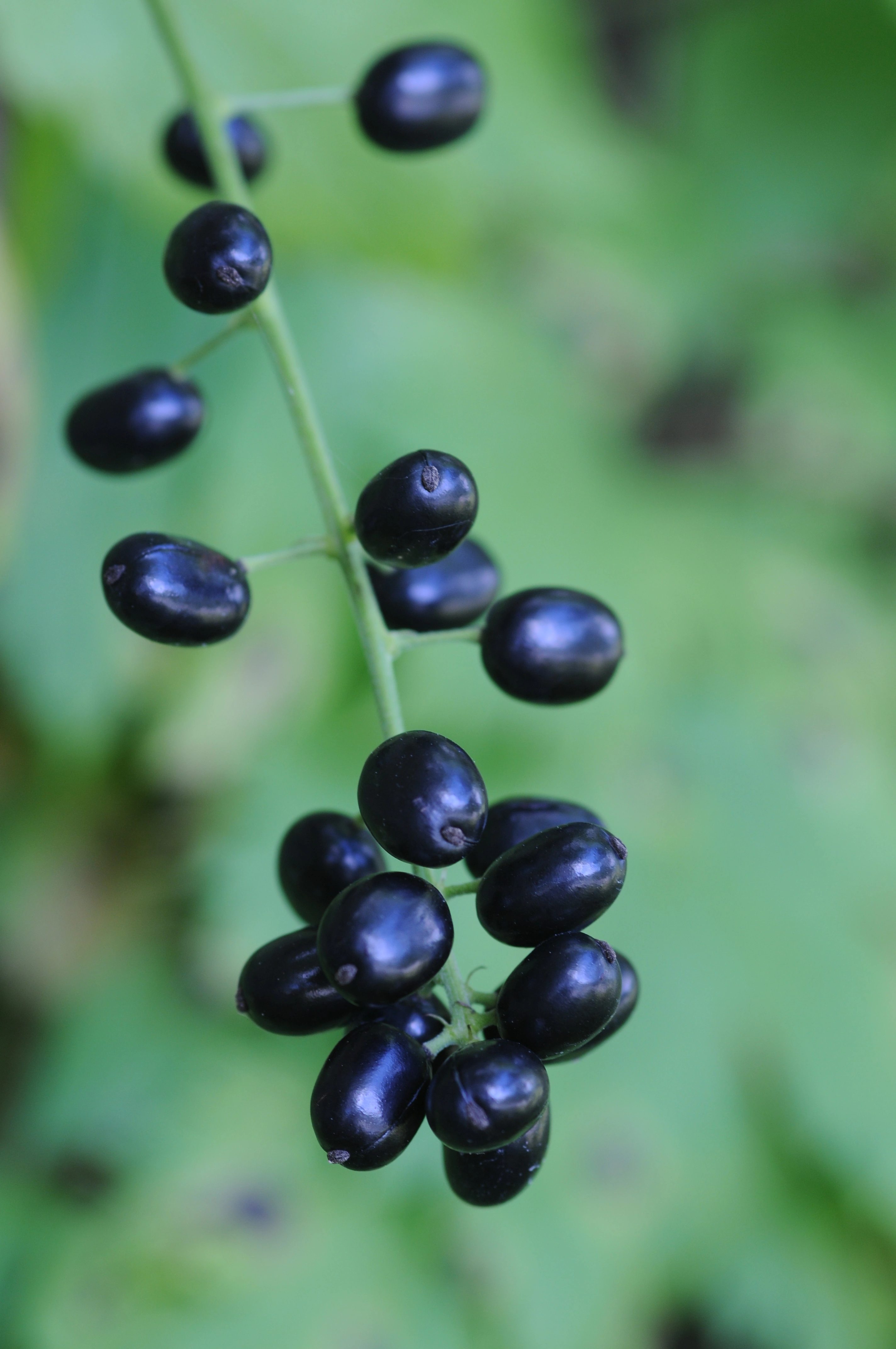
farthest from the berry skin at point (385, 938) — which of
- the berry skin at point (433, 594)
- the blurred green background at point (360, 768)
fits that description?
the blurred green background at point (360, 768)

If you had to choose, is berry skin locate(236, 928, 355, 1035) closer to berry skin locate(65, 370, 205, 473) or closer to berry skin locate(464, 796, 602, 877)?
berry skin locate(464, 796, 602, 877)

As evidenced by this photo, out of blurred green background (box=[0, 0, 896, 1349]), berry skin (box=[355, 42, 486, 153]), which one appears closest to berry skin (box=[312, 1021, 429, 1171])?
berry skin (box=[355, 42, 486, 153])

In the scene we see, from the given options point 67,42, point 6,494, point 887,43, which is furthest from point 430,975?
point 887,43

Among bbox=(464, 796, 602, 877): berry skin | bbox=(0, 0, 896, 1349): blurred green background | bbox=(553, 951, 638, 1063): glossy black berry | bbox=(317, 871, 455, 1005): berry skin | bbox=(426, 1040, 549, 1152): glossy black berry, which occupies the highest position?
bbox=(317, 871, 455, 1005): berry skin

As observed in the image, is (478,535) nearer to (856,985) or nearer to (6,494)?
(6,494)

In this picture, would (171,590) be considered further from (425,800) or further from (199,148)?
(199,148)

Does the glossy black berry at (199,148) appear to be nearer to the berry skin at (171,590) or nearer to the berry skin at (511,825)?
the berry skin at (171,590)
